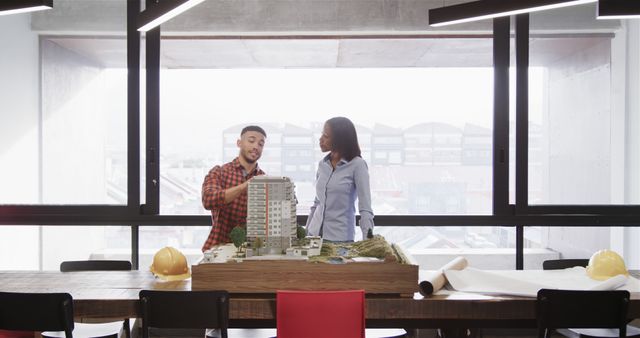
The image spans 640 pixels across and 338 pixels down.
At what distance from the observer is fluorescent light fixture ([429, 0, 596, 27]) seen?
10.7 ft

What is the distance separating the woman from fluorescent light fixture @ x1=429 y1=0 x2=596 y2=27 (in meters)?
0.87

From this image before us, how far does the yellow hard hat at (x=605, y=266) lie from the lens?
10.0ft

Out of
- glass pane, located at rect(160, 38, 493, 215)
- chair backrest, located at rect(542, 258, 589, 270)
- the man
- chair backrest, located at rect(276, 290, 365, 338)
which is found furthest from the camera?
glass pane, located at rect(160, 38, 493, 215)

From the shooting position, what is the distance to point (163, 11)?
3441mm

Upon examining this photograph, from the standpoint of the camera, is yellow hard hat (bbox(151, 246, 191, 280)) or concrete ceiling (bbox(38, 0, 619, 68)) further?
concrete ceiling (bbox(38, 0, 619, 68))

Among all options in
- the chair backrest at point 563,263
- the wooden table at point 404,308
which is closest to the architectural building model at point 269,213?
the wooden table at point 404,308

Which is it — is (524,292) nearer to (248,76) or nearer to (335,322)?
(335,322)

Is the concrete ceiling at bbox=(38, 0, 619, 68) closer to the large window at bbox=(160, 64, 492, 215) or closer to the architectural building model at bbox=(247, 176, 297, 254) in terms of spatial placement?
the large window at bbox=(160, 64, 492, 215)

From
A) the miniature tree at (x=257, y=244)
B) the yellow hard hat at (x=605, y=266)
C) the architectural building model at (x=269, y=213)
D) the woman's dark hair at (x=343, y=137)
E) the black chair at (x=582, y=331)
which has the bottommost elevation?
the black chair at (x=582, y=331)

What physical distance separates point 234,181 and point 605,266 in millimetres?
2033

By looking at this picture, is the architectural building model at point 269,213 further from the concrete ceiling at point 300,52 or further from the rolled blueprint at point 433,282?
the concrete ceiling at point 300,52

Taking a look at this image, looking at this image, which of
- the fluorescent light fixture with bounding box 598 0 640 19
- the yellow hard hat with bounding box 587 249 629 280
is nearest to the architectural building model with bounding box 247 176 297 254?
the yellow hard hat with bounding box 587 249 629 280

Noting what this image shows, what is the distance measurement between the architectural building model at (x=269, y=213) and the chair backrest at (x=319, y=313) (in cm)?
31

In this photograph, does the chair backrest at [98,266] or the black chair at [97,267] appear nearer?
the black chair at [97,267]
